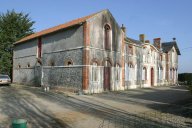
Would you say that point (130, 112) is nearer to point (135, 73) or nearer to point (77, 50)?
point (77, 50)

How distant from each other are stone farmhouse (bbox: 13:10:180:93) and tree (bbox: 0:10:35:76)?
3.88 metres

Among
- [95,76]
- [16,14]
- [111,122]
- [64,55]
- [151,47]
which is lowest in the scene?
[111,122]

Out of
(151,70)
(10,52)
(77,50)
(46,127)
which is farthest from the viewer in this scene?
(10,52)

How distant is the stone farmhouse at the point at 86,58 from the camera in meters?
21.4

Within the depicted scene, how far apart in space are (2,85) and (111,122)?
24.1 meters

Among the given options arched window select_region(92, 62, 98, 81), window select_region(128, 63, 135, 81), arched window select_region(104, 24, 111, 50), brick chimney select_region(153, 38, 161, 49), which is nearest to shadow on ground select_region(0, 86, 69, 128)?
arched window select_region(92, 62, 98, 81)

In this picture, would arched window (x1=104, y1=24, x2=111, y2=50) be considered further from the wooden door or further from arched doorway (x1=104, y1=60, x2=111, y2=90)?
the wooden door

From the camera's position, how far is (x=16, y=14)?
137 ft

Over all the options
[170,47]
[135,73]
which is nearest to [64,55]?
[135,73]

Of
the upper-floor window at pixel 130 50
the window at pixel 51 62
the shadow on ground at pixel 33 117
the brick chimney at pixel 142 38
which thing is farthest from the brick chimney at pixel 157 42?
the shadow on ground at pixel 33 117

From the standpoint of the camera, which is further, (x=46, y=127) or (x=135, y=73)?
(x=135, y=73)

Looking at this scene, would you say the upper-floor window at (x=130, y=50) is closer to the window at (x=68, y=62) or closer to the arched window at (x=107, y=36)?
the arched window at (x=107, y=36)

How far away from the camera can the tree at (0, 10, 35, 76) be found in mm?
37438

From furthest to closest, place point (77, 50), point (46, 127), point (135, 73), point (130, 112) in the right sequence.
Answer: point (135, 73)
point (77, 50)
point (130, 112)
point (46, 127)
